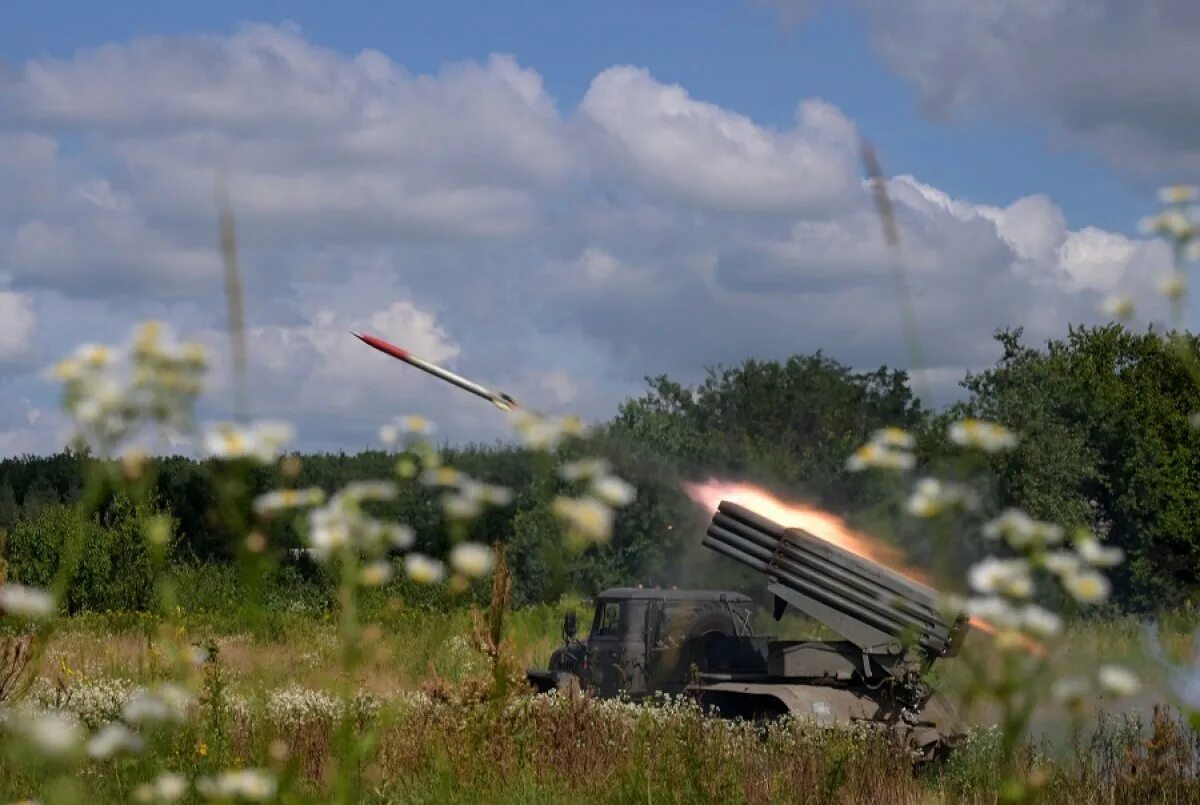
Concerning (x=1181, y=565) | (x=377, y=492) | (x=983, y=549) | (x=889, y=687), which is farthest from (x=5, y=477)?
(x=377, y=492)

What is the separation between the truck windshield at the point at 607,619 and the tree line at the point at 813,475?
11.0m

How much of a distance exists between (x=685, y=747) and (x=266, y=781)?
214 inches

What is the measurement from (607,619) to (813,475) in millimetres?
20751

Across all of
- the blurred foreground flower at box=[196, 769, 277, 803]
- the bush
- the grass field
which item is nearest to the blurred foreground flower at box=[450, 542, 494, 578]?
the blurred foreground flower at box=[196, 769, 277, 803]

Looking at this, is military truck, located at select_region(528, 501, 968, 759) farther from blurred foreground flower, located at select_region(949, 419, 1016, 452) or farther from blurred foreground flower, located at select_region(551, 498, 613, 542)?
blurred foreground flower, located at select_region(551, 498, 613, 542)

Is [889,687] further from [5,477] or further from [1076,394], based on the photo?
[5,477]

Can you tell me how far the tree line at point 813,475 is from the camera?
3362 centimetres

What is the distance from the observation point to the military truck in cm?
1371

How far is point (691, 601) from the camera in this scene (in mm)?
16594

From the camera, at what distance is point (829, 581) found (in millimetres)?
14234

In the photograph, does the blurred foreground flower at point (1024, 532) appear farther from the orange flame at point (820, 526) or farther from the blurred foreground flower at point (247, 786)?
the orange flame at point (820, 526)

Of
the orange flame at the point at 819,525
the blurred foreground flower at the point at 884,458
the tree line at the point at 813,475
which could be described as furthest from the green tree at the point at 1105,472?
the blurred foreground flower at the point at 884,458

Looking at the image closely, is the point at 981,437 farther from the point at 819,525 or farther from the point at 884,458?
the point at 819,525

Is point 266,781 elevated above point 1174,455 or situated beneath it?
situated beneath
